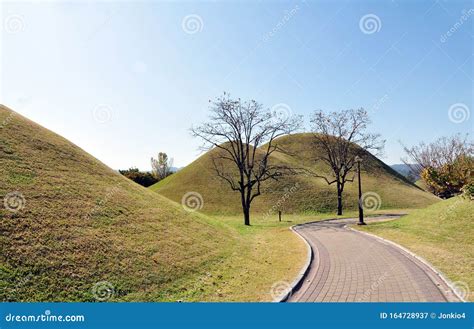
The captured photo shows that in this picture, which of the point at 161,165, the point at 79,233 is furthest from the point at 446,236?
the point at 161,165

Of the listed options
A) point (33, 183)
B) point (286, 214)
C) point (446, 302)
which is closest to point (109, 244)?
point (33, 183)

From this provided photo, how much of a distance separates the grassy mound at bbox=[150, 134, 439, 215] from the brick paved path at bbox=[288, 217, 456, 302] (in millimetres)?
30342

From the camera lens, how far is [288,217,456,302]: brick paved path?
380 inches

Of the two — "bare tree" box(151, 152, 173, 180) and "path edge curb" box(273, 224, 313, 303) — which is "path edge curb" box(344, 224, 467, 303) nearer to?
"path edge curb" box(273, 224, 313, 303)

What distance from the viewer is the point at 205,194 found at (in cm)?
5191

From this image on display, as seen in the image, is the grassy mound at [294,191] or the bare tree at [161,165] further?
the bare tree at [161,165]

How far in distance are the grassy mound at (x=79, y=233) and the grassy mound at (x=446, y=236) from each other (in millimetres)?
9691

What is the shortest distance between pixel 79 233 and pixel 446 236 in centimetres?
1964

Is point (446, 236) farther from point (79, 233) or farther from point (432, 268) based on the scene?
point (79, 233)

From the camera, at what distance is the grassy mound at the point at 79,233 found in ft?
32.3

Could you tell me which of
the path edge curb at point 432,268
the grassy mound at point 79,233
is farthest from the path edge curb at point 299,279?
the path edge curb at point 432,268

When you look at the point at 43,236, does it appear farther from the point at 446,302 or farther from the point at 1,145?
the point at 446,302

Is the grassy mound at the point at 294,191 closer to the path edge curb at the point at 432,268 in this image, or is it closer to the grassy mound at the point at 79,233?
the grassy mound at the point at 79,233

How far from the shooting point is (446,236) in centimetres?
1875
